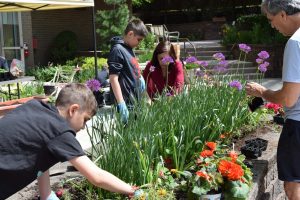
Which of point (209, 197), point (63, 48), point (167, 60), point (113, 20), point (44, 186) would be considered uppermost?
point (113, 20)

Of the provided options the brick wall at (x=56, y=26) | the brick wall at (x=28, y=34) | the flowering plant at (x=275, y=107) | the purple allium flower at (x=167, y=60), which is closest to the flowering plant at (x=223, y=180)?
→ the purple allium flower at (x=167, y=60)

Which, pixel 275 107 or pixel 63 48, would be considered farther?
pixel 63 48

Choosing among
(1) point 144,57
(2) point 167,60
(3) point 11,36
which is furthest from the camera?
(3) point 11,36

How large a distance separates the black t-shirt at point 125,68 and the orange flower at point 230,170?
149 cm

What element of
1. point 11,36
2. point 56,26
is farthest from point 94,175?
point 56,26

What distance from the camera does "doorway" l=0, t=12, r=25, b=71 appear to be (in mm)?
15945

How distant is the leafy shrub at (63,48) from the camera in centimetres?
1792

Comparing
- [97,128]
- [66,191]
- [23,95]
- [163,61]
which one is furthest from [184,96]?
[23,95]

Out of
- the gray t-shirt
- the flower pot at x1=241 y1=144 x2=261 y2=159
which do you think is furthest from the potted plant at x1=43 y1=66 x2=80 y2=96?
the gray t-shirt

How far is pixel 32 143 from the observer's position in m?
2.18

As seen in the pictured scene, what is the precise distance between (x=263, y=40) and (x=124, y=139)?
43.2 ft

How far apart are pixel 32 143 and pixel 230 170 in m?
1.24

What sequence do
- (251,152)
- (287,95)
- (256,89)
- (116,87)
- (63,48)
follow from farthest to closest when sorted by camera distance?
(63,48) < (116,87) < (251,152) < (256,89) < (287,95)

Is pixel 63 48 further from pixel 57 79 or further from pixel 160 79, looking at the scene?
pixel 160 79
